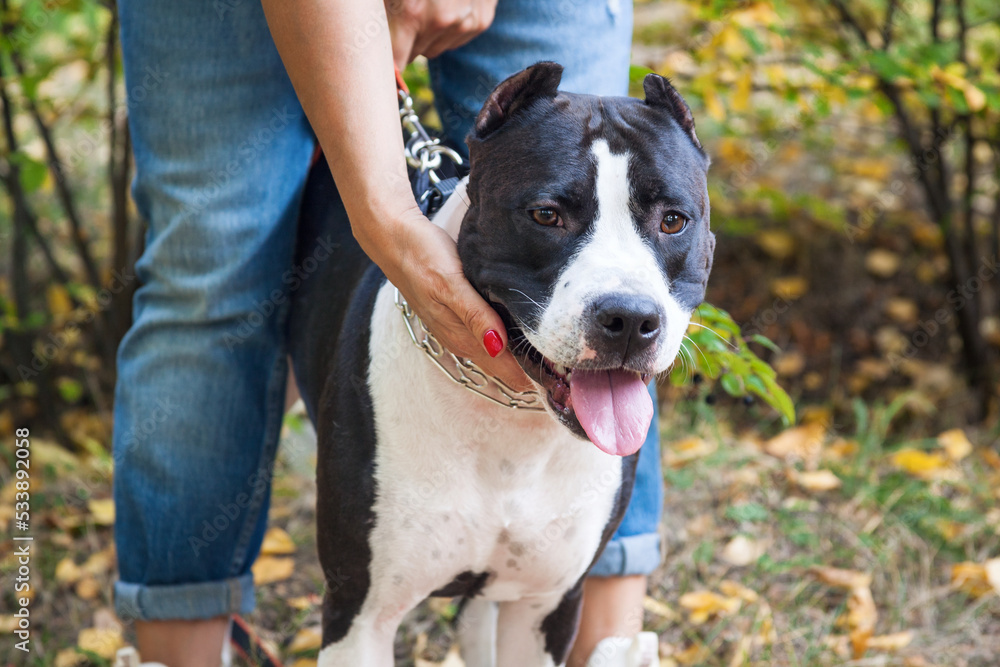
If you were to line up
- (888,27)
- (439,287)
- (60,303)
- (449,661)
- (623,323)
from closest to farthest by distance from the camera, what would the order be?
(623,323) → (439,287) → (449,661) → (888,27) → (60,303)

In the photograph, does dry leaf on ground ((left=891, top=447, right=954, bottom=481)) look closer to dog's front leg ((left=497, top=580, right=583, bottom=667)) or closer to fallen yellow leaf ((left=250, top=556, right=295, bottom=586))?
dog's front leg ((left=497, top=580, right=583, bottom=667))

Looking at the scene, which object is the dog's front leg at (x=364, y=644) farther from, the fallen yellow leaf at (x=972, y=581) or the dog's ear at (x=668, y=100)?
the fallen yellow leaf at (x=972, y=581)

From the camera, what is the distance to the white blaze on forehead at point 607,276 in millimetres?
1506

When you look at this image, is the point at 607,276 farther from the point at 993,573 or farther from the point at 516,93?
the point at 993,573

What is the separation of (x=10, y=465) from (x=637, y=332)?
3203mm

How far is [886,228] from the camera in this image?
523 centimetres

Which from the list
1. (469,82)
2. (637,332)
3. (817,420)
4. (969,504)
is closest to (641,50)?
(817,420)

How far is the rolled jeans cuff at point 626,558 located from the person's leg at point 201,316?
0.80m

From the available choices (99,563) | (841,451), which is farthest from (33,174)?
(841,451)

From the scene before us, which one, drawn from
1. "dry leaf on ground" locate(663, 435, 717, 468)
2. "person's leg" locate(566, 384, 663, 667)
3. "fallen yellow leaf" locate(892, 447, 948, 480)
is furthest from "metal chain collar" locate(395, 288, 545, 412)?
"fallen yellow leaf" locate(892, 447, 948, 480)

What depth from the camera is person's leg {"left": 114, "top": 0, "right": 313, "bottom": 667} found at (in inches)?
78.6

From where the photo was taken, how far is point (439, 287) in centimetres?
158

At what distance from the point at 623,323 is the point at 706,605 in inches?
56.5

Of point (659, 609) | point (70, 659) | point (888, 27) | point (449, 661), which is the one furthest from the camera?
point (888, 27)
